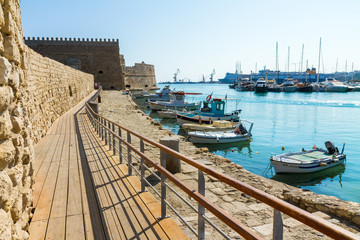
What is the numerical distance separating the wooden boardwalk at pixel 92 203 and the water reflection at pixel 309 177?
9706 millimetres

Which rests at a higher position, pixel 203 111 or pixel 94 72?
pixel 94 72

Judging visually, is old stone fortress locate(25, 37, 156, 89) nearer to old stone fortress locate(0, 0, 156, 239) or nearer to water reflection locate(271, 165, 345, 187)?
old stone fortress locate(0, 0, 156, 239)

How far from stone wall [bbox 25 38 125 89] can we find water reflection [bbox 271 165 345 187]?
4707cm

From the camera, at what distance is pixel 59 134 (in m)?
9.81

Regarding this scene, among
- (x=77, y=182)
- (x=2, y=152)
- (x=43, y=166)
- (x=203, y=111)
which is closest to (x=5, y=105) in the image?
(x=2, y=152)

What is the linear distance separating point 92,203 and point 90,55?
5391cm

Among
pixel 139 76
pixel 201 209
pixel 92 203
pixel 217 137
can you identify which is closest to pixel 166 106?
pixel 217 137

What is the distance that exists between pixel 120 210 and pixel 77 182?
5.35 feet

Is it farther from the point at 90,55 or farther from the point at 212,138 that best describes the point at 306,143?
the point at 90,55

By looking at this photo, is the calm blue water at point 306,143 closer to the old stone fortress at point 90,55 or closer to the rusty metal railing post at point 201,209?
the rusty metal railing post at point 201,209

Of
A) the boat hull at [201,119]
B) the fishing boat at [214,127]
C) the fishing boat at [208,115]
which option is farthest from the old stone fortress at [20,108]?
the fishing boat at [208,115]

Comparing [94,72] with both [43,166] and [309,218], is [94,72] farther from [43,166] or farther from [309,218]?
[309,218]

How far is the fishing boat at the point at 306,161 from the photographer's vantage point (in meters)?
12.8

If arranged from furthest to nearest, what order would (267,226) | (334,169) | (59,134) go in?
(334,169), (59,134), (267,226)
